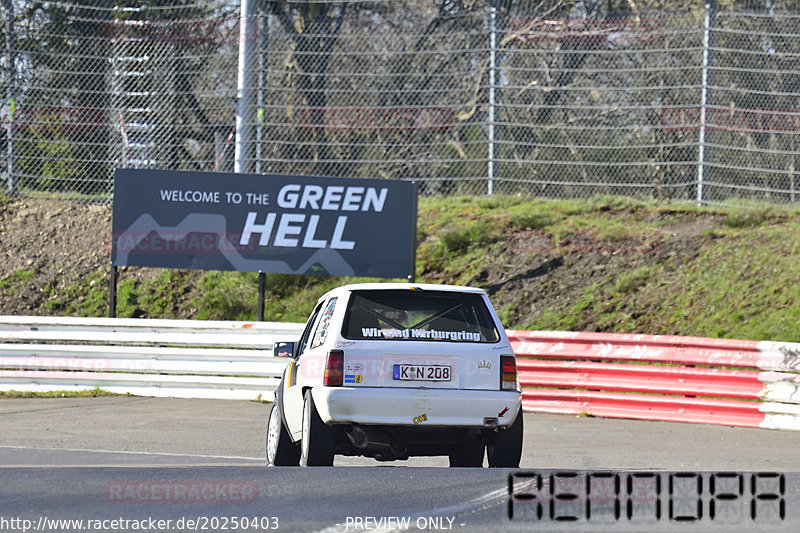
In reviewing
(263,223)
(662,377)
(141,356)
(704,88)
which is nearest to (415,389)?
(662,377)

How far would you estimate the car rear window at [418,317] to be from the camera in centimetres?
891

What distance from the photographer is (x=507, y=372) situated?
29.0 ft

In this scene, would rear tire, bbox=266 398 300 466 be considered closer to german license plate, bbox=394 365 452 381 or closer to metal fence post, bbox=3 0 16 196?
german license plate, bbox=394 365 452 381

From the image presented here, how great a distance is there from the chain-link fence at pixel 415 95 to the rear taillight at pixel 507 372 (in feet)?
35.7

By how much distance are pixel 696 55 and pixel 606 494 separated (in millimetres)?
13428

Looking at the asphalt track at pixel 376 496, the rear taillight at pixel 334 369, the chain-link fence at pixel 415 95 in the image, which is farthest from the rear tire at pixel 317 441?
the chain-link fence at pixel 415 95

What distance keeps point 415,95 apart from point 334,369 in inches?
470

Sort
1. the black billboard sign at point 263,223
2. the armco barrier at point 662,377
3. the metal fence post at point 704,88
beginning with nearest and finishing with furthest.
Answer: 1. the armco barrier at point 662,377
2. the black billboard sign at point 263,223
3. the metal fence post at point 704,88

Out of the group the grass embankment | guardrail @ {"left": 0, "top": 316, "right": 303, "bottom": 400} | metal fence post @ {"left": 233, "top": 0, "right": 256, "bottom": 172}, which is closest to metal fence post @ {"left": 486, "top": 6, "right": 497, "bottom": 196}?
the grass embankment

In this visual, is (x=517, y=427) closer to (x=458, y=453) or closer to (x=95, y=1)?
(x=458, y=453)

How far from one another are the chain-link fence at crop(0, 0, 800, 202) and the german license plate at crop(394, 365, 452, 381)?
1112 cm

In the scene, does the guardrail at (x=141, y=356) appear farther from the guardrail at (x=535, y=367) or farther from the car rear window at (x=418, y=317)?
the car rear window at (x=418, y=317)

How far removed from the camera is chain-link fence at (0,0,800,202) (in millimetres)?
18812

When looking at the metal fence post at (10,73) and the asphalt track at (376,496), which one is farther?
the metal fence post at (10,73)
